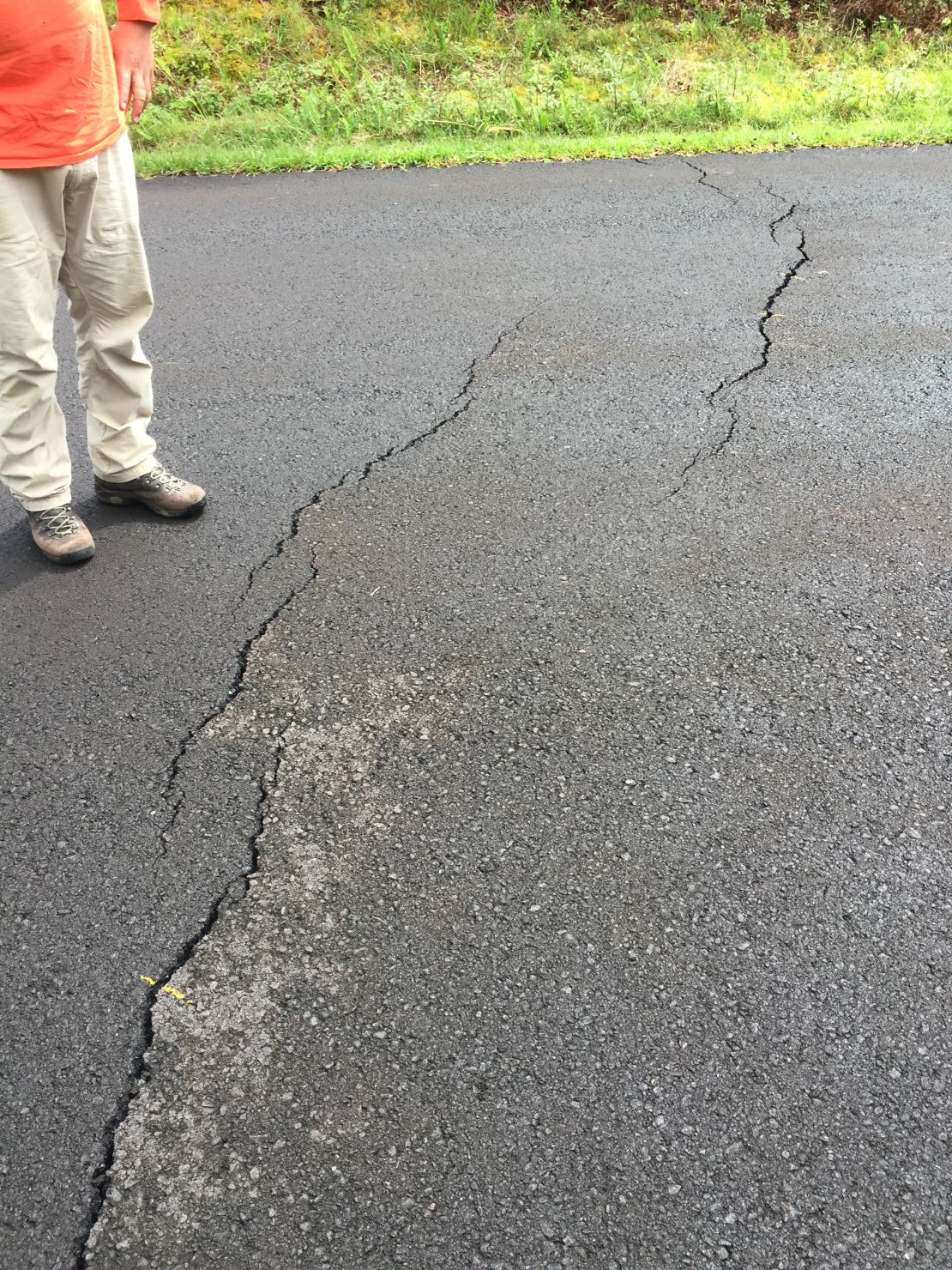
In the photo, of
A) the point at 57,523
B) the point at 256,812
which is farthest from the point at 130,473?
the point at 256,812

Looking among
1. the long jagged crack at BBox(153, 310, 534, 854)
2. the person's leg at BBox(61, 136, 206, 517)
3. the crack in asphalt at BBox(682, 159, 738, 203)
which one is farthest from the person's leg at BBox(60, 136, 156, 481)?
the crack in asphalt at BBox(682, 159, 738, 203)

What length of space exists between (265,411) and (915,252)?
3.51m

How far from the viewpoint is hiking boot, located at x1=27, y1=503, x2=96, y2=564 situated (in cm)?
338

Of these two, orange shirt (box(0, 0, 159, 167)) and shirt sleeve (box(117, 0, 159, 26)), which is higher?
shirt sleeve (box(117, 0, 159, 26))

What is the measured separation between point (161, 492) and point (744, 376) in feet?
7.70

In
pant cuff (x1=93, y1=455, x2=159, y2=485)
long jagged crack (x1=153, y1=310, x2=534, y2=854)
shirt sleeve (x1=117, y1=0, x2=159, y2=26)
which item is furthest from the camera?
pant cuff (x1=93, y1=455, x2=159, y2=485)

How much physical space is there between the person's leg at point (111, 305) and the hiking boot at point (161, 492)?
4 centimetres

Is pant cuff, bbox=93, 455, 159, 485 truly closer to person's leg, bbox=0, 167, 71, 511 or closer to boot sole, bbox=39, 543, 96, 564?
person's leg, bbox=0, 167, 71, 511

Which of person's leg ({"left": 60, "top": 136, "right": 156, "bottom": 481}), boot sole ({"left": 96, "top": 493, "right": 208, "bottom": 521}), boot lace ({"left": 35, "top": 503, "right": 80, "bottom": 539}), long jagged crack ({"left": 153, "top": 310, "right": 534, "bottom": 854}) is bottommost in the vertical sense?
boot sole ({"left": 96, "top": 493, "right": 208, "bottom": 521})

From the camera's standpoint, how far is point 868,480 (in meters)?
3.75

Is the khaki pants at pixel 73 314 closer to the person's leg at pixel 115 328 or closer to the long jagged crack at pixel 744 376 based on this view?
the person's leg at pixel 115 328

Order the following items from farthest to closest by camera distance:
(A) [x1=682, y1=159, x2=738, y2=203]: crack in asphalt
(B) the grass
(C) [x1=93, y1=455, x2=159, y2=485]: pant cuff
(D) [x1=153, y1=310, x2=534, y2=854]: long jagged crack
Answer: (B) the grass, (A) [x1=682, y1=159, x2=738, y2=203]: crack in asphalt, (C) [x1=93, y1=455, x2=159, y2=485]: pant cuff, (D) [x1=153, y1=310, x2=534, y2=854]: long jagged crack

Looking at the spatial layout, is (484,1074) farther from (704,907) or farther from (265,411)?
(265,411)

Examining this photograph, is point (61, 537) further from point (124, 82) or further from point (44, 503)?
point (124, 82)
